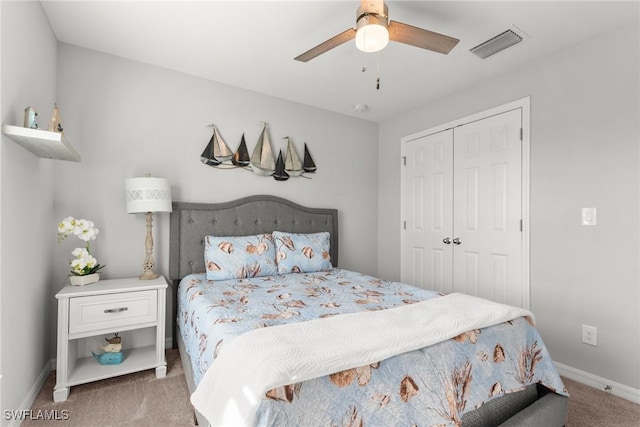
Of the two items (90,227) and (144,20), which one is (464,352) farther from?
(144,20)

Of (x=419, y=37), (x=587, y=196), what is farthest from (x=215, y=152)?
(x=587, y=196)

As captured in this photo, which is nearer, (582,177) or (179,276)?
(582,177)

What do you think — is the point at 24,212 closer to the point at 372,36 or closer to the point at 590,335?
the point at 372,36

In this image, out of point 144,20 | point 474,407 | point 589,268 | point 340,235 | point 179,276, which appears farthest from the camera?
point 340,235

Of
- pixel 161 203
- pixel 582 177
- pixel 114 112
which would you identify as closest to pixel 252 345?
pixel 161 203

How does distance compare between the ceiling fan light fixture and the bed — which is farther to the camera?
the ceiling fan light fixture

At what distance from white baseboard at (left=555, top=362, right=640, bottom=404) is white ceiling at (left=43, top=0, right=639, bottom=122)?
2456mm

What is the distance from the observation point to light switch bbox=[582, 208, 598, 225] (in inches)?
92.8

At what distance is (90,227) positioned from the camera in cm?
233

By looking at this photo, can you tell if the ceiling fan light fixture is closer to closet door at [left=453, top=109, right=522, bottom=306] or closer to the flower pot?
closet door at [left=453, top=109, right=522, bottom=306]

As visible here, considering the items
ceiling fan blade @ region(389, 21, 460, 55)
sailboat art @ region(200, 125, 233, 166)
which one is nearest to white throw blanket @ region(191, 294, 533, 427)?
ceiling fan blade @ region(389, 21, 460, 55)

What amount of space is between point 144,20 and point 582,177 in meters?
3.32

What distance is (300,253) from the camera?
3043 mm

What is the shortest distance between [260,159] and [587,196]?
278cm
